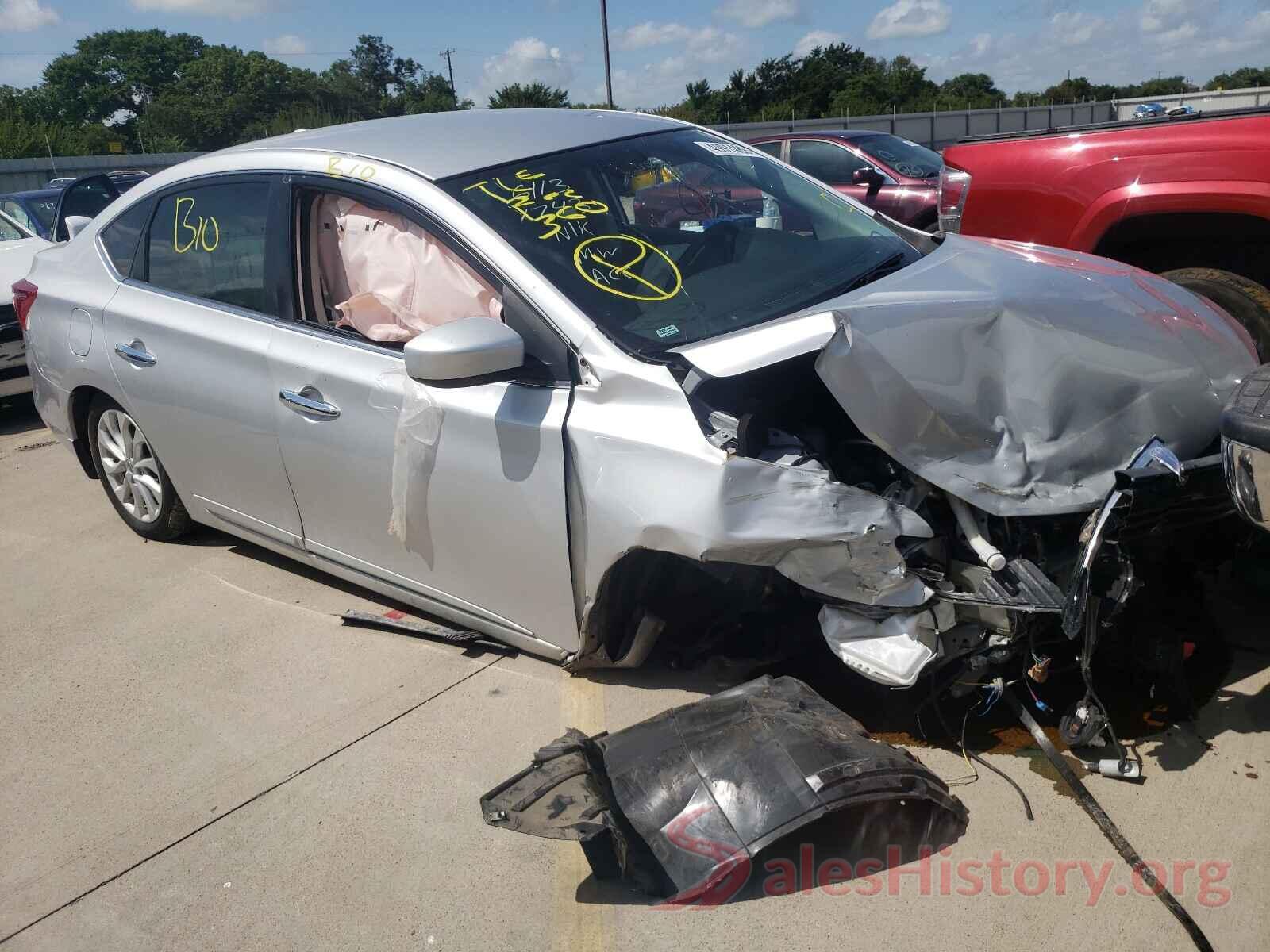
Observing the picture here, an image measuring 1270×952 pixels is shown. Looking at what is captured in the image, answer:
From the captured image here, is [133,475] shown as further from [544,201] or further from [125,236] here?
[544,201]

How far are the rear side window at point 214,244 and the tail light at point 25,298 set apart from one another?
95 cm

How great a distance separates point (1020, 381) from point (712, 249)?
1193 millimetres

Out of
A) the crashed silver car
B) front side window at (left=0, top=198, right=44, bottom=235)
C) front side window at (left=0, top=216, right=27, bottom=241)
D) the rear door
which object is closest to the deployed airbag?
the crashed silver car

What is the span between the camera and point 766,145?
1237cm

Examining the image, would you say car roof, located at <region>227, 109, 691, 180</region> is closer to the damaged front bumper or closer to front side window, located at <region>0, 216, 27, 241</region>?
the damaged front bumper

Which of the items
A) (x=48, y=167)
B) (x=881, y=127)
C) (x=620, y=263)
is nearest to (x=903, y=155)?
(x=620, y=263)

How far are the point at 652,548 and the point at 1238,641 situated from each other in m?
2.08

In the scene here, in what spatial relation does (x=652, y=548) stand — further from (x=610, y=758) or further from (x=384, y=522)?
(x=384, y=522)

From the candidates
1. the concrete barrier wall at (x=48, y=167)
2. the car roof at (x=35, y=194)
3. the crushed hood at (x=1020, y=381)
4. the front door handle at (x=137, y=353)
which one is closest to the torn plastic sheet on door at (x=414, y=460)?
the crushed hood at (x=1020, y=381)

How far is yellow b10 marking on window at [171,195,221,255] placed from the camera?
4.18 m

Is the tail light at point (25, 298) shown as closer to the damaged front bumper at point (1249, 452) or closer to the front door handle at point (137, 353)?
the front door handle at point (137, 353)

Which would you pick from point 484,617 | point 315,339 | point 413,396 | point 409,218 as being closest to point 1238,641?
point 484,617

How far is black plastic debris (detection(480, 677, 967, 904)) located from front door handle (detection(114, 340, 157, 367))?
2581 mm

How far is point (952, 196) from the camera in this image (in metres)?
5.13
